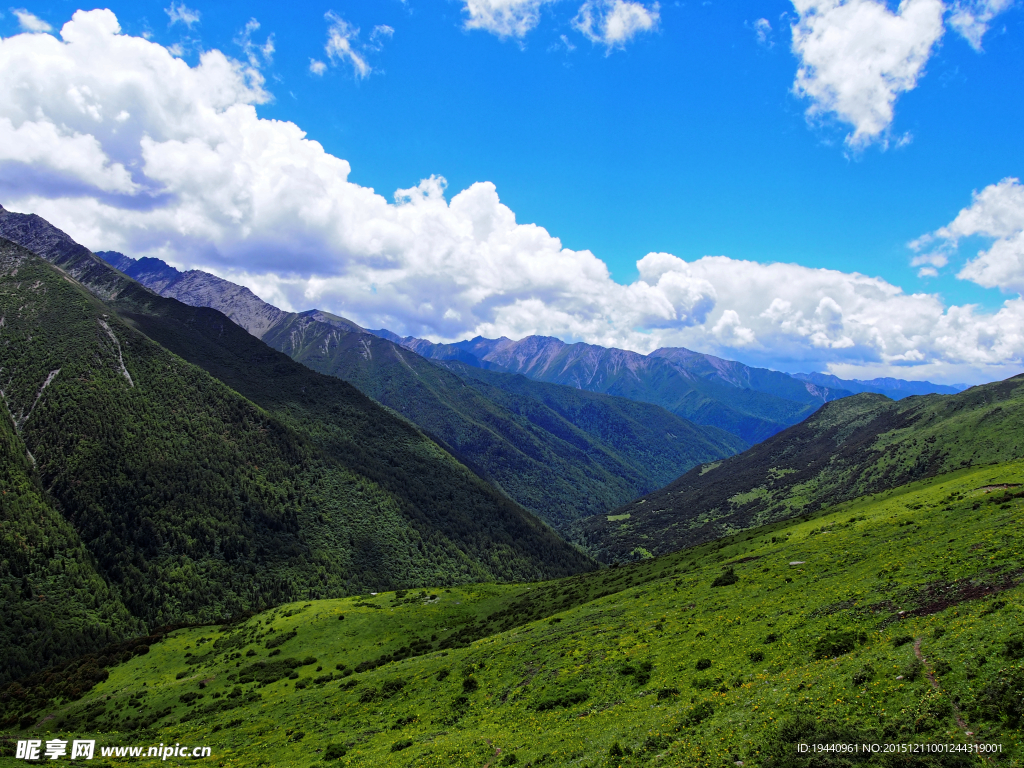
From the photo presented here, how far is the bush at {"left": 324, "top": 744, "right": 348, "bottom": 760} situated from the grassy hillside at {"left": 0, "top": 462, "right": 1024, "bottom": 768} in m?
0.28

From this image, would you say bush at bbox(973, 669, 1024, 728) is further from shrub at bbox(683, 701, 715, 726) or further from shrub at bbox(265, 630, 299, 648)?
shrub at bbox(265, 630, 299, 648)

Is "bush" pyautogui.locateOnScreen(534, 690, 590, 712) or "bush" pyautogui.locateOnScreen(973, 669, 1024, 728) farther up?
"bush" pyautogui.locateOnScreen(973, 669, 1024, 728)

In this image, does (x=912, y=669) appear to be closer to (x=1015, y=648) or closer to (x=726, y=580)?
(x=1015, y=648)

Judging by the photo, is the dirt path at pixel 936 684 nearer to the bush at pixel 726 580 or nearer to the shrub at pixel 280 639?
the bush at pixel 726 580

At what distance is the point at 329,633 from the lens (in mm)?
78125

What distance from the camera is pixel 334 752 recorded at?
35531 millimetres

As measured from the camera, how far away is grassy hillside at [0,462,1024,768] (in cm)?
2073

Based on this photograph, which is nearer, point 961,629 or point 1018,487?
A: point 961,629

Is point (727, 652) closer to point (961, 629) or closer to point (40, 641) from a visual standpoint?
point (961, 629)

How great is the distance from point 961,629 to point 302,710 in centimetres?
5671

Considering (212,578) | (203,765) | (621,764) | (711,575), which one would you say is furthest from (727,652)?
(212,578)

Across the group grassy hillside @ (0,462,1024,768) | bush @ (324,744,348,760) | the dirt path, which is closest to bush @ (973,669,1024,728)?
Answer: grassy hillside @ (0,462,1024,768)

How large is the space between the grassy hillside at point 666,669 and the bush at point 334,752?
0.90 feet

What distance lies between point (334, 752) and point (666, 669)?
1040 inches
